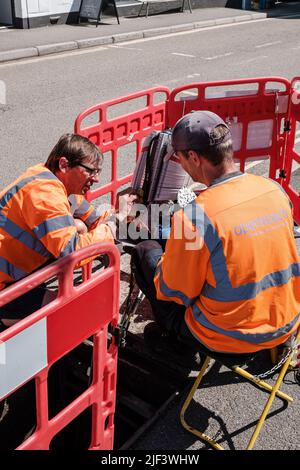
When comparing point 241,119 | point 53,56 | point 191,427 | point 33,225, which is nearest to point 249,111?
point 241,119

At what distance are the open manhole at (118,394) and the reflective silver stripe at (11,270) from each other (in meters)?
0.87

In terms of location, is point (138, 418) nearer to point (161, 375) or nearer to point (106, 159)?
point (161, 375)

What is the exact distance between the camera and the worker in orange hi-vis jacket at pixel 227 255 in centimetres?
281

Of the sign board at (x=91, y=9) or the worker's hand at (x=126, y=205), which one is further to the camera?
the sign board at (x=91, y=9)

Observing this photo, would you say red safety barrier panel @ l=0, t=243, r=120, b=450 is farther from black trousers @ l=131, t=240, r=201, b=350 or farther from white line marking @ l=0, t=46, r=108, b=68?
white line marking @ l=0, t=46, r=108, b=68

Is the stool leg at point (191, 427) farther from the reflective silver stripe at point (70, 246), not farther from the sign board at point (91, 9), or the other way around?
the sign board at point (91, 9)

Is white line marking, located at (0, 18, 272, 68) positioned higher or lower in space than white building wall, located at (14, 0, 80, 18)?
lower

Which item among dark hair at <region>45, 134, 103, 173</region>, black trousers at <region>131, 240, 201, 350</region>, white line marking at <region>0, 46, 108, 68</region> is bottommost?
white line marking at <region>0, 46, 108, 68</region>

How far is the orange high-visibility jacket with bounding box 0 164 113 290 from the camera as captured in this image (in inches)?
125

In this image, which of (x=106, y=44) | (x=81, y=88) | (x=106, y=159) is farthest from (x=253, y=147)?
(x=106, y=44)

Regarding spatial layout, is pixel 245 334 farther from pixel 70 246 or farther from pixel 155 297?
pixel 70 246

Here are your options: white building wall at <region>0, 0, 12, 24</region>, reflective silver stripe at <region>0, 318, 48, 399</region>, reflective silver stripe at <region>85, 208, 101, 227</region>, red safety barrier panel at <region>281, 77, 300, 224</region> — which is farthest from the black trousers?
white building wall at <region>0, 0, 12, 24</region>

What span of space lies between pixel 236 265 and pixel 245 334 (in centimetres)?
39

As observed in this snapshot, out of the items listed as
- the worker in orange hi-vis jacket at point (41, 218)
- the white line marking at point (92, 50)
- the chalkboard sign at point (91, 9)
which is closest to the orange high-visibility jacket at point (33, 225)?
the worker in orange hi-vis jacket at point (41, 218)
